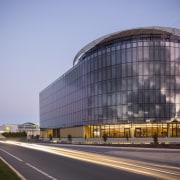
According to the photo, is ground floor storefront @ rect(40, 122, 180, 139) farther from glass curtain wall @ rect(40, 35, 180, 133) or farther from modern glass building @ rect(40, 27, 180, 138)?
glass curtain wall @ rect(40, 35, 180, 133)

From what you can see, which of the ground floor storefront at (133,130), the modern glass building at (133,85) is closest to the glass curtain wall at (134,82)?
the modern glass building at (133,85)

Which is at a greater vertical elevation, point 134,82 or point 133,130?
point 134,82

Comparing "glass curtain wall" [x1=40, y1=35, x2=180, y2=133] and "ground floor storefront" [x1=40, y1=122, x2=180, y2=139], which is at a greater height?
"glass curtain wall" [x1=40, y1=35, x2=180, y2=133]

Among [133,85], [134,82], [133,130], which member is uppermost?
[134,82]

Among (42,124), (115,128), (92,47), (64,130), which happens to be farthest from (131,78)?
(42,124)

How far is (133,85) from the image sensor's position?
62.7 meters

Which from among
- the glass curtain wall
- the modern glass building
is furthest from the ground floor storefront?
the glass curtain wall

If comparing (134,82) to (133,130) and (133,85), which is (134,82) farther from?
(133,130)

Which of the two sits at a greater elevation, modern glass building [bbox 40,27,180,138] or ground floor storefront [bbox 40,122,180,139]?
modern glass building [bbox 40,27,180,138]

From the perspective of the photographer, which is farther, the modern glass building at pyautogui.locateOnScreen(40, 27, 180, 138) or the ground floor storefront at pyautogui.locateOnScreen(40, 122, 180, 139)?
the modern glass building at pyautogui.locateOnScreen(40, 27, 180, 138)

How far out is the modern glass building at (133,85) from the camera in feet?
199

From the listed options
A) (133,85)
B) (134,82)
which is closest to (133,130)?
(133,85)

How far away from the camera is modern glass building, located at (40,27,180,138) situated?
6072cm

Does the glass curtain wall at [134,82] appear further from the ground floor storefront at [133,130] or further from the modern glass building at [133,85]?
the ground floor storefront at [133,130]
